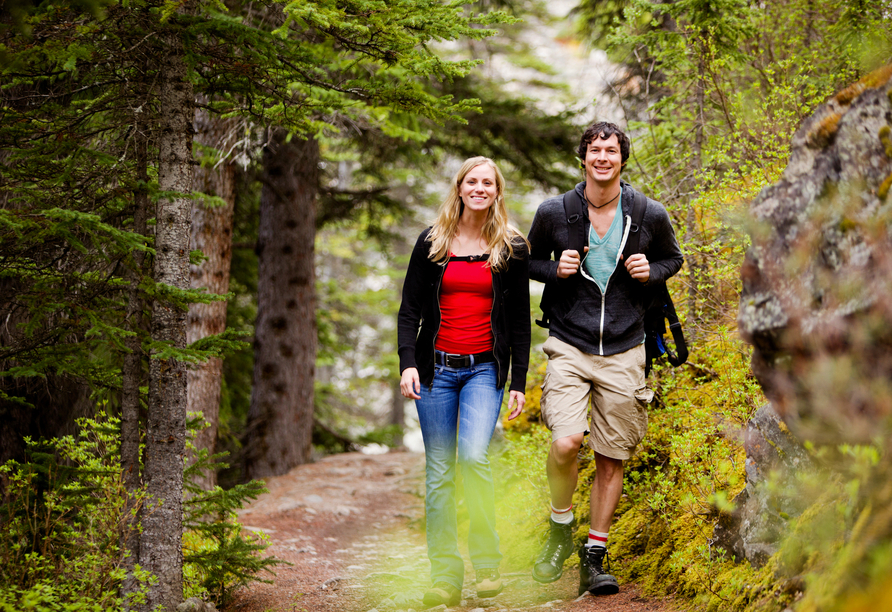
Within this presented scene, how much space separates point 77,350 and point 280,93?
2.04m

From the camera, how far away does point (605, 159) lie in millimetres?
3879

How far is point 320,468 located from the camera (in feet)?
32.5

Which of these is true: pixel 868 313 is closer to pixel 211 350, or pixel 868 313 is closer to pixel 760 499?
pixel 760 499

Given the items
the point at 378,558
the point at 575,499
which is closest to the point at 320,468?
the point at 378,558

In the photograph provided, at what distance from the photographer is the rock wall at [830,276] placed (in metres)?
1.88

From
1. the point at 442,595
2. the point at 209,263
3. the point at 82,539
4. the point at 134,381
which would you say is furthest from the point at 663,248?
the point at 209,263

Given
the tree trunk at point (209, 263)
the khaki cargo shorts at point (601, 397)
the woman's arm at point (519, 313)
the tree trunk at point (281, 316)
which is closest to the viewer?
the khaki cargo shorts at point (601, 397)

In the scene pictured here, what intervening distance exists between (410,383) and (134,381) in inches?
66.7

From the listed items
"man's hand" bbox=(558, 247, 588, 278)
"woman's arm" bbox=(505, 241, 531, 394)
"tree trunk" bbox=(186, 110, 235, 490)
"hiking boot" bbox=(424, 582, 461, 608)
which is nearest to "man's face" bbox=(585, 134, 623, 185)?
"man's hand" bbox=(558, 247, 588, 278)

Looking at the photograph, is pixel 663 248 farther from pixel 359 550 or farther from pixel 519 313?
pixel 359 550

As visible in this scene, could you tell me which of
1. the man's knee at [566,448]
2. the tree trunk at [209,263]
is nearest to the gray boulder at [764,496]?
the man's knee at [566,448]

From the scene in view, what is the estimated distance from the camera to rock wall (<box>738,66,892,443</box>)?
188 cm

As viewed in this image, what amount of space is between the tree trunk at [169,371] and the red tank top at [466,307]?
60.8 inches

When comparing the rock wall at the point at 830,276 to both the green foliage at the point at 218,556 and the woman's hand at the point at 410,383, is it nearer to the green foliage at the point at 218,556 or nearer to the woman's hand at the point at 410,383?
the woman's hand at the point at 410,383
